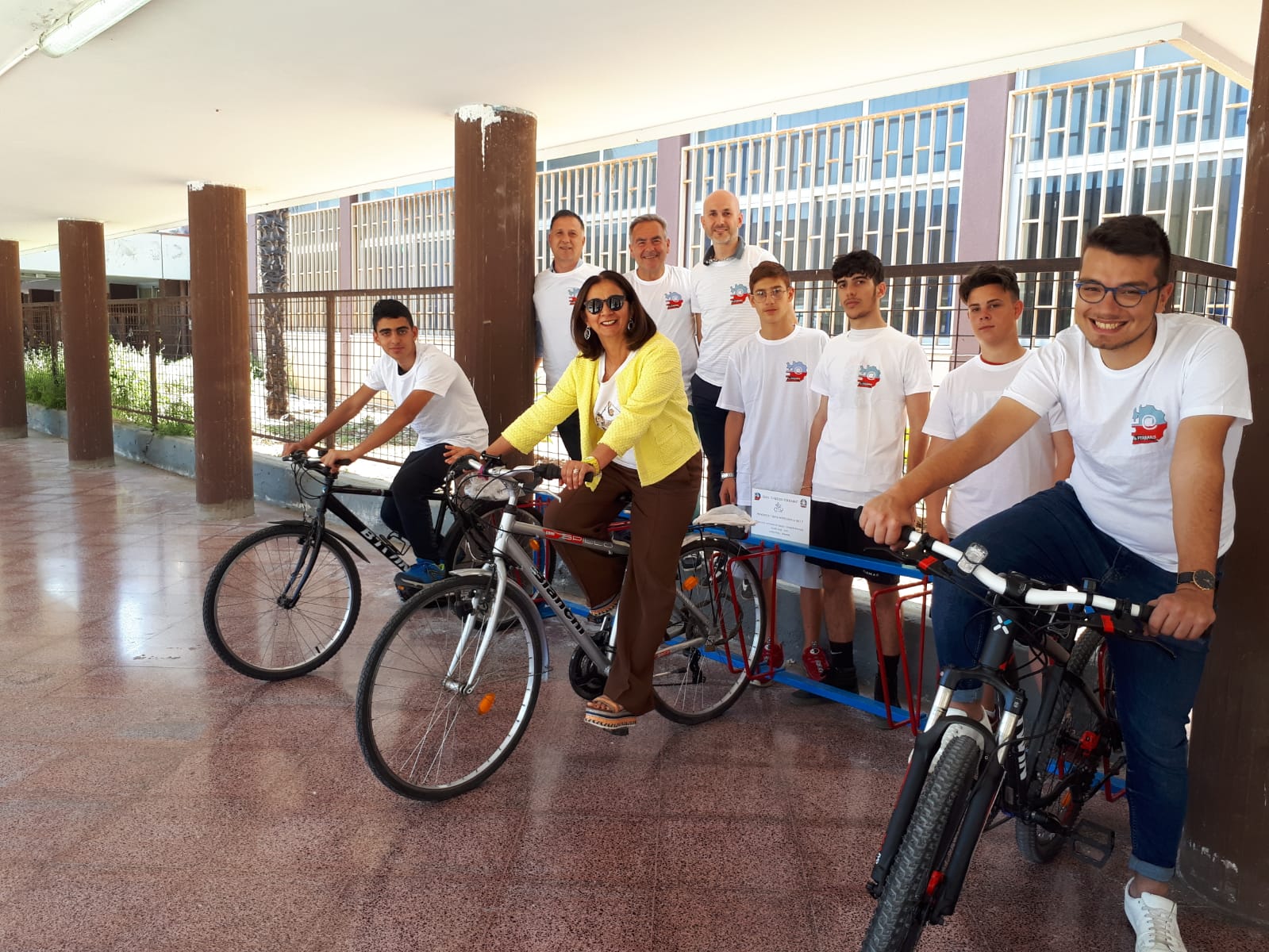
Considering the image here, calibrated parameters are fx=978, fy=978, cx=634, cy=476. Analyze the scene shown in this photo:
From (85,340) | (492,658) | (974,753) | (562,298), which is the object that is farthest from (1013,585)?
(85,340)

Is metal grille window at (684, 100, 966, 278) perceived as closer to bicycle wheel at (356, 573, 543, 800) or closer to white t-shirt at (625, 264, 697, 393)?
white t-shirt at (625, 264, 697, 393)

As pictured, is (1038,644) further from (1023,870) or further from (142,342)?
(142,342)

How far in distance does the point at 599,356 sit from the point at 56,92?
456cm

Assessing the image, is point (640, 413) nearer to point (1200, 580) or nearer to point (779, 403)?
point (779, 403)

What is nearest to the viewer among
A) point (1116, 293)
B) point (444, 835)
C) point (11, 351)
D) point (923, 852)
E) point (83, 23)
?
point (923, 852)

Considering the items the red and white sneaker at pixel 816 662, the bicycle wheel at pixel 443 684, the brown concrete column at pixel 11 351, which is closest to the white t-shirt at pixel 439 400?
the bicycle wheel at pixel 443 684

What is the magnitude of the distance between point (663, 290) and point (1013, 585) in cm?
345

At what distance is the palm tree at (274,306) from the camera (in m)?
10.6

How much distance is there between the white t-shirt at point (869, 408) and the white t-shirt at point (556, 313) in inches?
80.0

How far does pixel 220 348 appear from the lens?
8711 millimetres

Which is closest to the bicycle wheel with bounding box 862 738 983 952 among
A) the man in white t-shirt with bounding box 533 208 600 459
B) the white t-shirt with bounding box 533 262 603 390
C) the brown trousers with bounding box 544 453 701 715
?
the brown trousers with bounding box 544 453 701 715

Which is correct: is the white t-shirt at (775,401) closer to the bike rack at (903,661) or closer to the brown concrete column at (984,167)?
the bike rack at (903,661)

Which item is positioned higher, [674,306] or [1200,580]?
[674,306]

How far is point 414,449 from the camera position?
17.4ft
